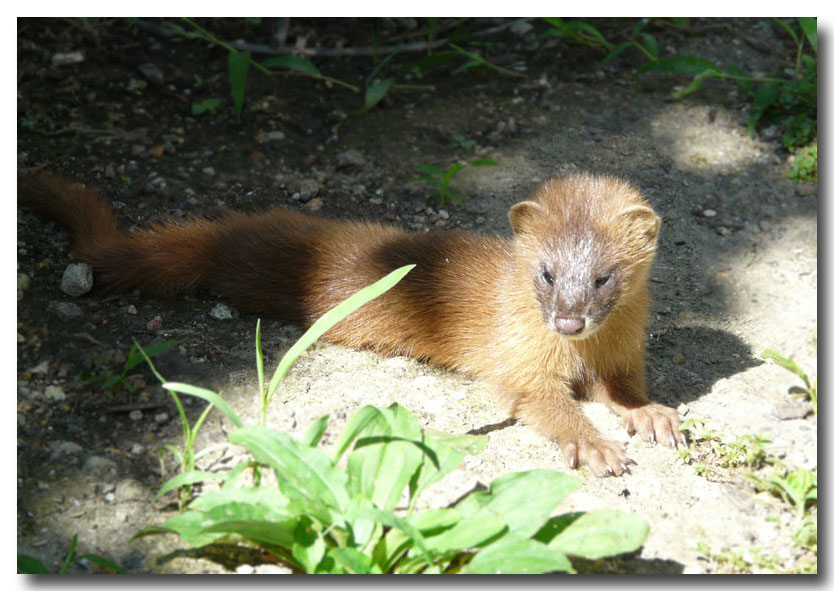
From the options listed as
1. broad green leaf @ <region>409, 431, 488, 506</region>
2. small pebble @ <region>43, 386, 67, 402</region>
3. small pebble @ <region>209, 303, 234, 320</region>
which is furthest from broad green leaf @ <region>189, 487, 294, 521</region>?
small pebble @ <region>209, 303, 234, 320</region>

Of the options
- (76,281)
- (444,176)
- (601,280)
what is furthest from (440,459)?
(444,176)

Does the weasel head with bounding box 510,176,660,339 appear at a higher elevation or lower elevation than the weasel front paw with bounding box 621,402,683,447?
higher

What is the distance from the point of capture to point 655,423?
13.8ft

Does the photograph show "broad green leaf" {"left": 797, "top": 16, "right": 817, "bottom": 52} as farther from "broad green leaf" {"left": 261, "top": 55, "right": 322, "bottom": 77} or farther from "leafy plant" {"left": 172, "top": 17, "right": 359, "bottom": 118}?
"broad green leaf" {"left": 261, "top": 55, "right": 322, "bottom": 77}

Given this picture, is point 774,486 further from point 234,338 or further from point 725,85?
point 725,85

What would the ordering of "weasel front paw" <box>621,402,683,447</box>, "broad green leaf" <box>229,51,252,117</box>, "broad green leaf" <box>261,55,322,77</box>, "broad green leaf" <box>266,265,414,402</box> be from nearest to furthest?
"broad green leaf" <box>266,265,414,402</box> < "weasel front paw" <box>621,402,683,447</box> < "broad green leaf" <box>229,51,252,117</box> < "broad green leaf" <box>261,55,322,77</box>

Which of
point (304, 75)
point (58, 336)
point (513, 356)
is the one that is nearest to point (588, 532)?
point (513, 356)

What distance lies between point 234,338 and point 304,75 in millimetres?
2756

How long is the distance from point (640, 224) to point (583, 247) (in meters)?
0.33

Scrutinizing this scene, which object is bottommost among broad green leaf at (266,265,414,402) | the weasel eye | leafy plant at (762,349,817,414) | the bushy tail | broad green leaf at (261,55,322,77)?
leafy plant at (762,349,817,414)

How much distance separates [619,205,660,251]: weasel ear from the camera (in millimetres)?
4004

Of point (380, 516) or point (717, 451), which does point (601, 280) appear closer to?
point (717, 451)

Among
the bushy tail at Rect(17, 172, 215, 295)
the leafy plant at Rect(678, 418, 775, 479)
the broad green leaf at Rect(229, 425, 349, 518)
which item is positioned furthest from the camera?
the bushy tail at Rect(17, 172, 215, 295)

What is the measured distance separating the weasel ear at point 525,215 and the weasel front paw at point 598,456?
1.04m
